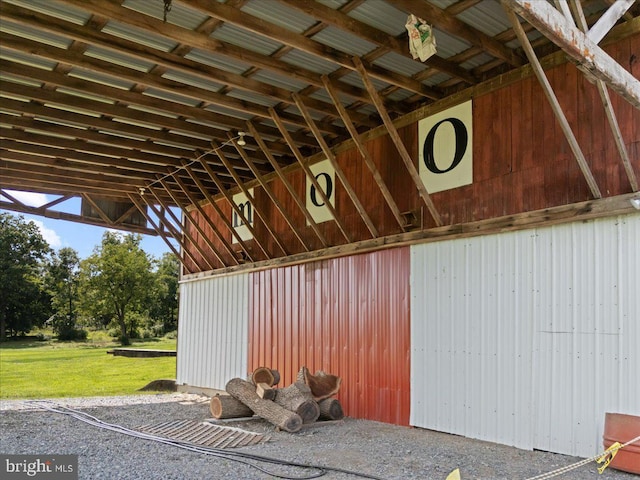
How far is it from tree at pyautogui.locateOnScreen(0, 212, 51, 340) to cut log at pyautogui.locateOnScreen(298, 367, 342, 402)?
41017 millimetres

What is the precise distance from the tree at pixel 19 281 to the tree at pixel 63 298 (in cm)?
96

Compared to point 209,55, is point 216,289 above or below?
below

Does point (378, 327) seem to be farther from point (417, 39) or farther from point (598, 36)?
point (598, 36)

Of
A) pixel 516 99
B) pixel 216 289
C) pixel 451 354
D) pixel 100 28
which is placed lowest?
pixel 451 354

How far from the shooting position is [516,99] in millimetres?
7973

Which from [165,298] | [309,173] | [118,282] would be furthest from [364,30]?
[165,298]

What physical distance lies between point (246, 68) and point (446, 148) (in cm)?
317

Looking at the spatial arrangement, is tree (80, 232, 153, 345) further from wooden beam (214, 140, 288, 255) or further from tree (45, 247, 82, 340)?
wooden beam (214, 140, 288, 255)

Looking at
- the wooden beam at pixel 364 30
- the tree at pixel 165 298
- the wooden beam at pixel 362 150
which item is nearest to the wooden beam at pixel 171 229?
the wooden beam at pixel 362 150

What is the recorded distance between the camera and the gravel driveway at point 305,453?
6.17 metres

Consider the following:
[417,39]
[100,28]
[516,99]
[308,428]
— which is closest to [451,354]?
[308,428]

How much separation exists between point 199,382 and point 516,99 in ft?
34.6

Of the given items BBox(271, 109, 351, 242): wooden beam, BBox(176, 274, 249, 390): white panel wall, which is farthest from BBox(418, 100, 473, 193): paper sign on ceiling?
BBox(176, 274, 249, 390): white panel wall

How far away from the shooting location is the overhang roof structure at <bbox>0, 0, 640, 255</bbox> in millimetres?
6570
